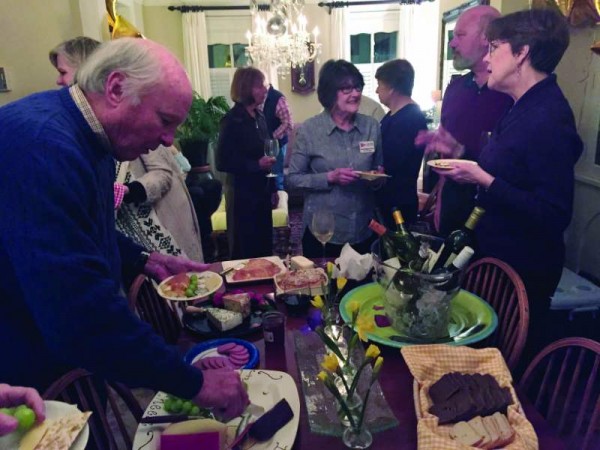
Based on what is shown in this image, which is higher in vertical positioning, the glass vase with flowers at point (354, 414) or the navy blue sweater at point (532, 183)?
the navy blue sweater at point (532, 183)

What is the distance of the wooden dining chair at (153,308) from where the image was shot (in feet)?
5.14

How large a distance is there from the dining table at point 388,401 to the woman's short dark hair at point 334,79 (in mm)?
1228

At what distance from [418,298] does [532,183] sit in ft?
2.41

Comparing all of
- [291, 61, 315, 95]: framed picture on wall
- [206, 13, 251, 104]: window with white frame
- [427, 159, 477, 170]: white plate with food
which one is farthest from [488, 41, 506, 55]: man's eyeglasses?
[206, 13, 251, 104]: window with white frame

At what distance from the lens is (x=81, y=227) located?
902 mm

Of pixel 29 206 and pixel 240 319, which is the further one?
pixel 240 319

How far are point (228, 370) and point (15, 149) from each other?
597 millimetres

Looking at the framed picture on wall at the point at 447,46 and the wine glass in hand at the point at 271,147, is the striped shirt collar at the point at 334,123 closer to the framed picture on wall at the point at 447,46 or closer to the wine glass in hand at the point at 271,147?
the wine glass in hand at the point at 271,147

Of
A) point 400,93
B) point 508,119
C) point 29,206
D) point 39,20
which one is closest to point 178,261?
point 29,206

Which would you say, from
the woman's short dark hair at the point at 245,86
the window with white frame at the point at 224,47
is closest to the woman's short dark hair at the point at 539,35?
the woman's short dark hair at the point at 245,86

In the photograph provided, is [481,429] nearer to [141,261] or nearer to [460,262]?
[460,262]

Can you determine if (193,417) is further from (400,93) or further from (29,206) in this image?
(400,93)

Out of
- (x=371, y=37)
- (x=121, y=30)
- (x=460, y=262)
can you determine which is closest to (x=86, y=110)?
(x=460, y=262)

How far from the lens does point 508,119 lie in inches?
69.9
